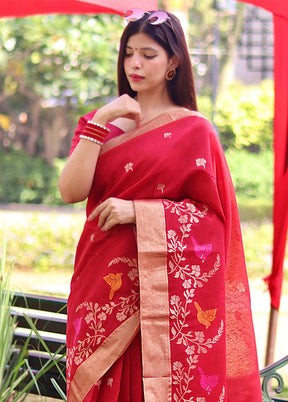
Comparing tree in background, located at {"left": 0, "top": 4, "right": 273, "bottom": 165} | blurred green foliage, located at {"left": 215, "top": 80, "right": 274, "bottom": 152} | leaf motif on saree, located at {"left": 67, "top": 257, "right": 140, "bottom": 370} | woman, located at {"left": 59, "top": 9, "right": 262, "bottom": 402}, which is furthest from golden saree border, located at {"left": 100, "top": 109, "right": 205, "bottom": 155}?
blurred green foliage, located at {"left": 215, "top": 80, "right": 274, "bottom": 152}

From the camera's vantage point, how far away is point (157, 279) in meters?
1.98

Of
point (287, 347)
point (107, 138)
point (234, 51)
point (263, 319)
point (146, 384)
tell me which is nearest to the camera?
point (146, 384)

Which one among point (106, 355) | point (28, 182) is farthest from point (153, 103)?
point (28, 182)

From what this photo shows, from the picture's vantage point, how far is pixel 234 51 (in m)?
14.5

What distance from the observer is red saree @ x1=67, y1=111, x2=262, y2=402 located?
1967 mm

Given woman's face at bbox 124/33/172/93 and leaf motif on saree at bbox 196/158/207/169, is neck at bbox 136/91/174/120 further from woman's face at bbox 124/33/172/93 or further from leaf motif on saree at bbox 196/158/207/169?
leaf motif on saree at bbox 196/158/207/169

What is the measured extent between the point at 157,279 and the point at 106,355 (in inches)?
10.4

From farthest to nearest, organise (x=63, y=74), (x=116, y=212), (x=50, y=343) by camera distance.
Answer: (x=63, y=74) < (x=50, y=343) < (x=116, y=212)

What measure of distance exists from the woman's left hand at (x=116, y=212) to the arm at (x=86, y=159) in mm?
89

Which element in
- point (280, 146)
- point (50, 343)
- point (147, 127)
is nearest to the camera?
point (147, 127)

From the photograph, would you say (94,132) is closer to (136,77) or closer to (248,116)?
(136,77)

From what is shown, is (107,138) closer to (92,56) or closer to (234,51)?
(92,56)

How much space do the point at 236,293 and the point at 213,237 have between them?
0.93ft

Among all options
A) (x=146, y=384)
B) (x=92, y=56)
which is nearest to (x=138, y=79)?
(x=146, y=384)
